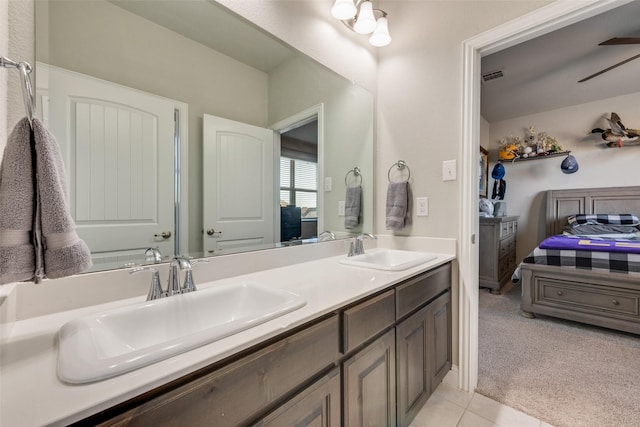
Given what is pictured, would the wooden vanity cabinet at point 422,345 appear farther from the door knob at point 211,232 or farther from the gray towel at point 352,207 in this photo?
the door knob at point 211,232

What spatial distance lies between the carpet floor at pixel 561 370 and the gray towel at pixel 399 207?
1.08m

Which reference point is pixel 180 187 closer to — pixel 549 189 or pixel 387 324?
pixel 387 324

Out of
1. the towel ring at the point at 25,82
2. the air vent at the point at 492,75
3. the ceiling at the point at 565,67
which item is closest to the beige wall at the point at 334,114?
the towel ring at the point at 25,82

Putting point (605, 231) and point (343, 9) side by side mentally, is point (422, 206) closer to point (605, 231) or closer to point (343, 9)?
point (343, 9)

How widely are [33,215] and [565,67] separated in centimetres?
412

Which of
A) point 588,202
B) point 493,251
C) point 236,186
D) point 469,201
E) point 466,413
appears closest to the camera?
point 236,186

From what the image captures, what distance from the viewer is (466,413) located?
4.68ft

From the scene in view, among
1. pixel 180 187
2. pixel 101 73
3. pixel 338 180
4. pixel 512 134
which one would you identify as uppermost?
pixel 512 134

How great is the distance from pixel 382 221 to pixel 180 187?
1.36 m

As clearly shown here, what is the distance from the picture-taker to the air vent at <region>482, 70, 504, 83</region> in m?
2.85

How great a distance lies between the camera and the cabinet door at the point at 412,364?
3.82 feet

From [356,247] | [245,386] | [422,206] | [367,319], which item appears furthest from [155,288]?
[422,206]

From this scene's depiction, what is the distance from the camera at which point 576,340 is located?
2209mm

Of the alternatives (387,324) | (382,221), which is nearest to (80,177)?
(387,324)
